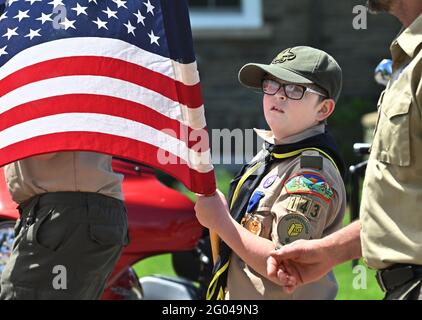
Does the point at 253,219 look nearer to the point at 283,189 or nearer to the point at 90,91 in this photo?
the point at 283,189

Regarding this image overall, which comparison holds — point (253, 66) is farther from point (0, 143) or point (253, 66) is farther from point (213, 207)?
point (0, 143)

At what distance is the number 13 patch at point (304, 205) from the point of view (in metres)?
3.85

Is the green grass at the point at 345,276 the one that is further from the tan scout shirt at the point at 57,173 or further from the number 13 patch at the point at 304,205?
the number 13 patch at the point at 304,205

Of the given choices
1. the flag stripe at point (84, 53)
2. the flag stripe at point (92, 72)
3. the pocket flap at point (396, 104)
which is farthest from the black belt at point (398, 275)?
the flag stripe at point (84, 53)

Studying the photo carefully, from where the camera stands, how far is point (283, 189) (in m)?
3.93

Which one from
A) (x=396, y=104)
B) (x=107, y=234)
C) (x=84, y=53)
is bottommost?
(x=107, y=234)


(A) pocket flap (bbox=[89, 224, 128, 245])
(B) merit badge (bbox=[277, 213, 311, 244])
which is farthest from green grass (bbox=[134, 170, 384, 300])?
(B) merit badge (bbox=[277, 213, 311, 244])

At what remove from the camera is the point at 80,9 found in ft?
13.9

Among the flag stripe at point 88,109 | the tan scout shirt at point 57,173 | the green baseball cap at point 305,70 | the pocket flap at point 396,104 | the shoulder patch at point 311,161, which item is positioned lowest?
the tan scout shirt at point 57,173

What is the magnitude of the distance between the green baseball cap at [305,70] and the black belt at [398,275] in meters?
1.04

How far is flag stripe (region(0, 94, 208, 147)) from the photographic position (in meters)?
4.06

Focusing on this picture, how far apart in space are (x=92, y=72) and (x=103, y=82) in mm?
61

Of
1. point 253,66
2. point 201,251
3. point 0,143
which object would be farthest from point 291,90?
point 201,251

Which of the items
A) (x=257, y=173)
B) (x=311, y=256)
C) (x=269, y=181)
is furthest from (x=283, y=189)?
(x=311, y=256)
